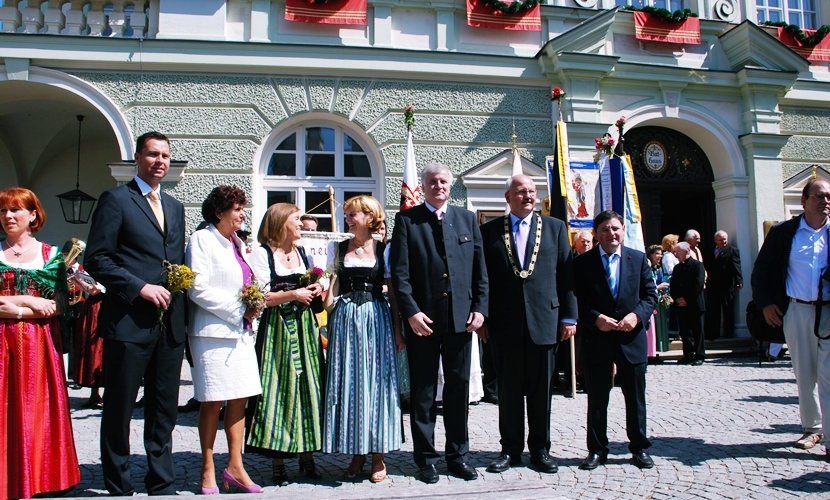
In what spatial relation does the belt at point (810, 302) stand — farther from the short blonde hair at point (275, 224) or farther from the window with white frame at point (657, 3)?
the window with white frame at point (657, 3)

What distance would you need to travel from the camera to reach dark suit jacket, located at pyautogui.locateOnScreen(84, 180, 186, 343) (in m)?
3.37

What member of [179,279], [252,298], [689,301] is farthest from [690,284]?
[179,279]

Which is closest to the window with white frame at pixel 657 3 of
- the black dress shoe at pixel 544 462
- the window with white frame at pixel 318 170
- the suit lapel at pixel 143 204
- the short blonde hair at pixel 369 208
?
the window with white frame at pixel 318 170

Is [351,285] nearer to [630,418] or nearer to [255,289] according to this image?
[255,289]

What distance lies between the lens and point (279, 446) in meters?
3.80

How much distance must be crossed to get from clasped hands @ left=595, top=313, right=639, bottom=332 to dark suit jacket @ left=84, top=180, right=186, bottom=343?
2.58 metres

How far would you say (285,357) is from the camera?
391cm

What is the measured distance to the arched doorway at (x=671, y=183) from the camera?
36.9 feet

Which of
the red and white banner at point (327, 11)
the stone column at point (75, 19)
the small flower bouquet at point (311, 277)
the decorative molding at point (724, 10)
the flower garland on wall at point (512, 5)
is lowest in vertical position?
the small flower bouquet at point (311, 277)

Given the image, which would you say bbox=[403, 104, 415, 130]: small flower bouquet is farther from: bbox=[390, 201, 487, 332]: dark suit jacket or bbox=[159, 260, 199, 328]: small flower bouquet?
bbox=[159, 260, 199, 328]: small flower bouquet

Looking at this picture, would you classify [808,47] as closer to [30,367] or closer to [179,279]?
[179,279]

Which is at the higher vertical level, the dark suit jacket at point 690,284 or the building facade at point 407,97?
the building facade at point 407,97

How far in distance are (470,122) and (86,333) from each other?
602 centimetres

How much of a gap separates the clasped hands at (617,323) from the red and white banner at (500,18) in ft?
22.5
